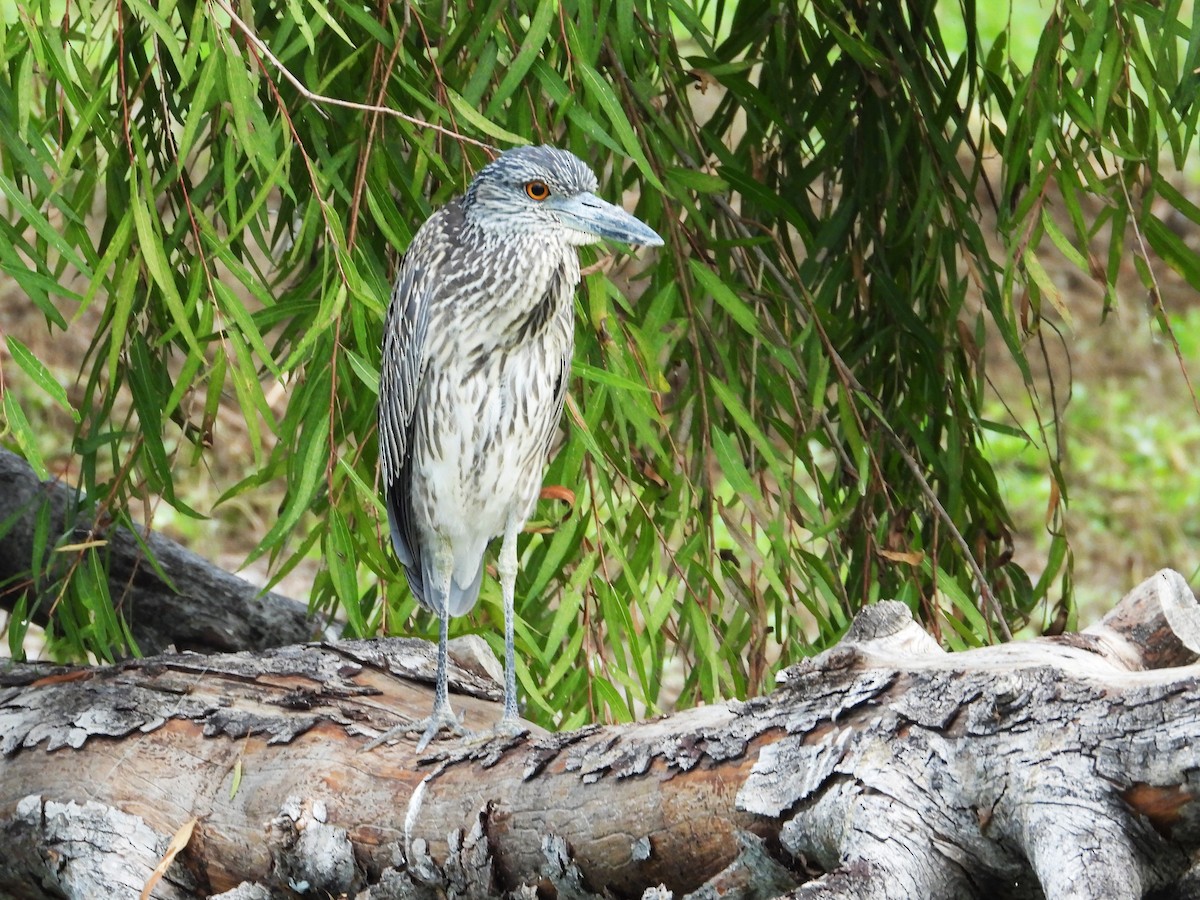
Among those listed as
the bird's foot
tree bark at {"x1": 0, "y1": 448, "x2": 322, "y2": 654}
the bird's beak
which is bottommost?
tree bark at {"x1": 0, "y1": 448, "x2": 322, "y2": 654}

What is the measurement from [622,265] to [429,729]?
1.21m

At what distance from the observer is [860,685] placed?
1.54m

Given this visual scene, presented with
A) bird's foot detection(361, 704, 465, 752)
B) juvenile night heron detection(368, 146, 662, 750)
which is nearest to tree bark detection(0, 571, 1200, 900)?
bird's foot detection(361, 704, 465, 752)

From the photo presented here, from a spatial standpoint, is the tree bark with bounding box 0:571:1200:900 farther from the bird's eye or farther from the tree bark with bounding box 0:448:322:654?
the bird's eye

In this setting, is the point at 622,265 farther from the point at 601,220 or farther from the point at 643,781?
the point at 643,781

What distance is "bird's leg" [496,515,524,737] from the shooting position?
2.25 metres

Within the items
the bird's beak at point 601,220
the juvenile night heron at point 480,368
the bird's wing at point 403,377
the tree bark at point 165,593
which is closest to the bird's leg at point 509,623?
the juvenile night heron at point 480,368

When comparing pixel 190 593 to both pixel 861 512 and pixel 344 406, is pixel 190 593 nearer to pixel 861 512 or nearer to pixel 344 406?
pixel 344 406

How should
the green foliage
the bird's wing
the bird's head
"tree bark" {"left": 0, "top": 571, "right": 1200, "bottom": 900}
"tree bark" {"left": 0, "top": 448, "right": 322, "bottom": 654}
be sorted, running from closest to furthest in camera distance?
"tree bark" {"left": 0, "top": 571, "right": 1200, "bottom": 900} < the green foliage < the bird's head < the bird's wing < "tree bark" {"left": 0, "top": 448, "right": 322, "bottom": 654}

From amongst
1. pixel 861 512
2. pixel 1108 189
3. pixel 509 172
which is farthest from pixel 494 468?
pixel 1108 189

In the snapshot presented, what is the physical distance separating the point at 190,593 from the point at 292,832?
3.43 ft

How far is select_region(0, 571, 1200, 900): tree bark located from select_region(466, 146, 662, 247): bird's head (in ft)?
2.40

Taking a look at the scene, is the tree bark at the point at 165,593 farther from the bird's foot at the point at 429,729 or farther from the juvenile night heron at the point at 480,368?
the bird's foot at the point at 429,729

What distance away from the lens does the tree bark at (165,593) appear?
2.84 meters
